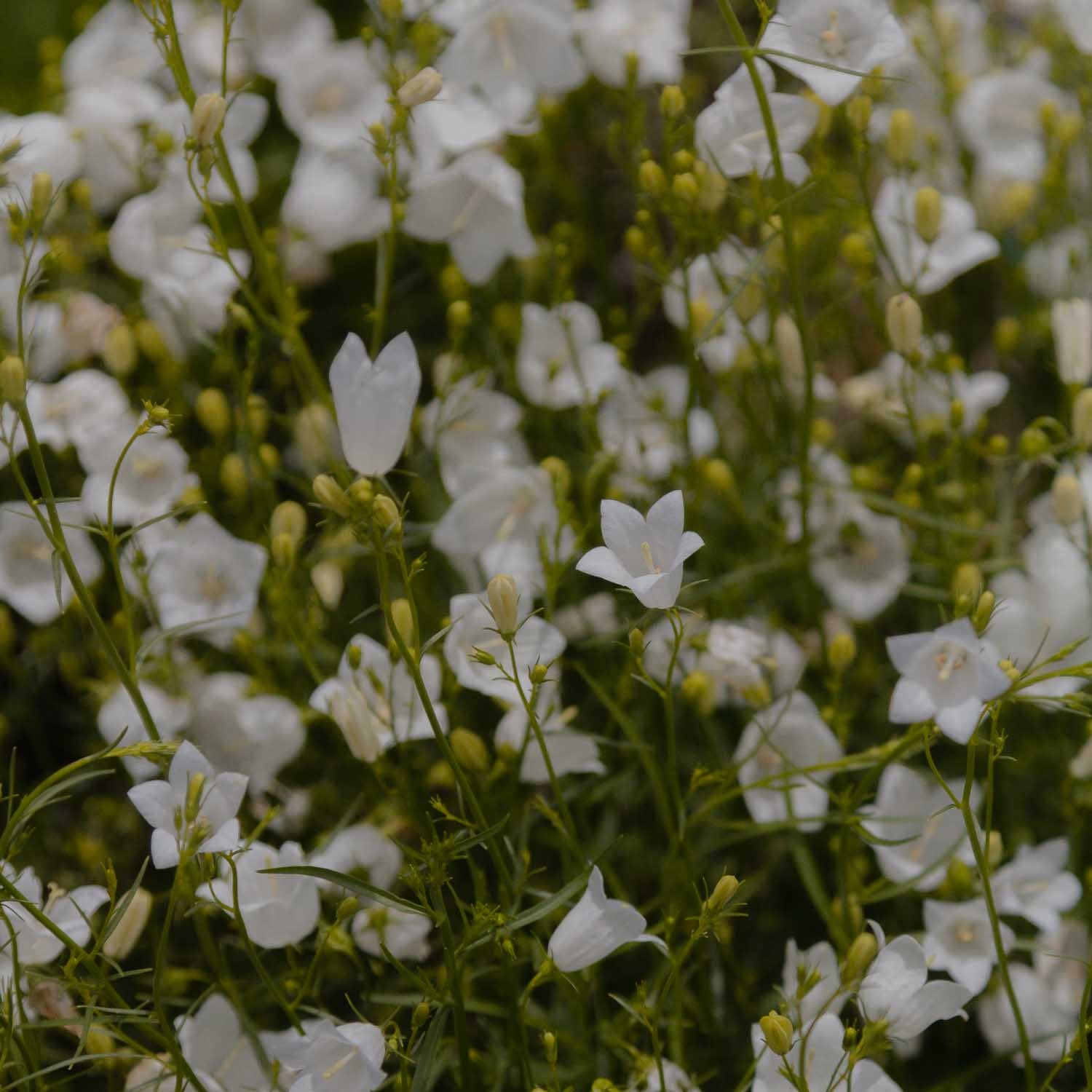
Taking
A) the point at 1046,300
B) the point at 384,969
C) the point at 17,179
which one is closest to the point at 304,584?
the point at 384,969

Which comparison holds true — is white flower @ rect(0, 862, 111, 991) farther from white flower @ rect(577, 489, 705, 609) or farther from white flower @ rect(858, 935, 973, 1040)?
white flower @ rect(858, 935, 973, 1040)

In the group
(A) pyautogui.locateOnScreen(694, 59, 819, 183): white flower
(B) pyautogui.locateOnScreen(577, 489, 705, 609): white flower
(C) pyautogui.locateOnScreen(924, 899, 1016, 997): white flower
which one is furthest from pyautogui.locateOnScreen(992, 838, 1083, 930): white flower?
(A) pyautogui.locateOnScreen(694, 59, 819, 183): white flower

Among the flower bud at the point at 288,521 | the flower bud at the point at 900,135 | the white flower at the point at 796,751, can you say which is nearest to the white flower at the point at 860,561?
the white flower at the point at 796,751

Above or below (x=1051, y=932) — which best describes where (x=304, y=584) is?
above

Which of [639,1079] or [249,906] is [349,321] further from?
[639,1079]

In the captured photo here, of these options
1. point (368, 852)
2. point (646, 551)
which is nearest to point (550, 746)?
point (368, 852)

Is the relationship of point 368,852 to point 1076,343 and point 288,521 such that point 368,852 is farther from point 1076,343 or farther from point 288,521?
point 1076,343
